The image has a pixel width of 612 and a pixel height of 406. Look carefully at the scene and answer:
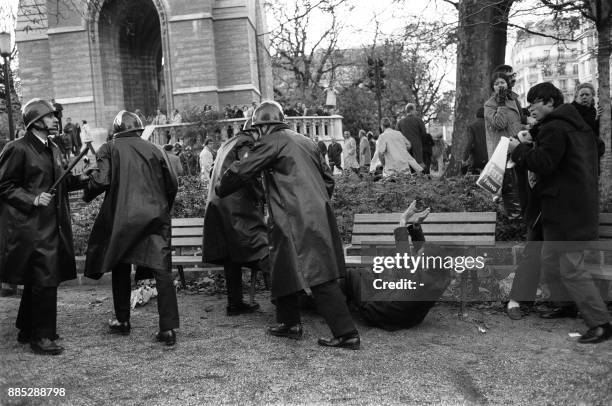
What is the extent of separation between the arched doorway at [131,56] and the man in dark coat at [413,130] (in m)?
20.2

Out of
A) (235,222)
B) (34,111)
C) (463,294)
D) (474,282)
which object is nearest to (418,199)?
(474,282)

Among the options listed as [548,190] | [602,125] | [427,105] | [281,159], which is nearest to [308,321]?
[281,159]

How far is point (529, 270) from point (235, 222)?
2740 mm

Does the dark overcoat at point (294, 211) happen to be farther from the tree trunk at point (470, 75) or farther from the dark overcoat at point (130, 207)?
the tree trunk at point (470, 75)

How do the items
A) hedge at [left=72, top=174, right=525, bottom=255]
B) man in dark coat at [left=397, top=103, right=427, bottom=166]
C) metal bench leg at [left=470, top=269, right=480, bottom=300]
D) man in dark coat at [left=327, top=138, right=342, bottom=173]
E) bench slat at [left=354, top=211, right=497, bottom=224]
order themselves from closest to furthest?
metal bench leg at [left=470, top=269, right=480, bottom=300]
bench slat at [left=354, top=211, right=497, bottom=224]
hedge at [left=72, top=174, right=525, bottom=255]
man in dark coat at [left=397, top=103, right=427, bottom=166]
man in dark coat at [left=327, top=138, right=342, bottom=173]

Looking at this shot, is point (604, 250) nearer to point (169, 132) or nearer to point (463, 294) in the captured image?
point (463, 294)

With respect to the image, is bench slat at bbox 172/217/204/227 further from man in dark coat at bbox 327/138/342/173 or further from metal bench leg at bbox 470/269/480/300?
man in dark coat at bbox 327/138/342/173

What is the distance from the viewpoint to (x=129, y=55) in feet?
109

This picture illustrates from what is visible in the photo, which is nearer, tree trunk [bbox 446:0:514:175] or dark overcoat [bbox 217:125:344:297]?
dark overcoat [bbox 217:125:344:297]

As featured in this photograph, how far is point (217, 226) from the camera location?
6180 mm

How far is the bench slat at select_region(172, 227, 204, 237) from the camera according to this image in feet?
25.4

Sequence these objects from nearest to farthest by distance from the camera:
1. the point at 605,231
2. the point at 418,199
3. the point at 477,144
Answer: the point at 605,231 < the point at 418,199 < the point at 477,144


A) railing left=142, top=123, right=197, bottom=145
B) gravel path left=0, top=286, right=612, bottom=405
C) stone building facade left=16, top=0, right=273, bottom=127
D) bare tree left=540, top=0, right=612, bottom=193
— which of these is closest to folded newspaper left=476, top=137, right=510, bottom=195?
gravel path left=0, top=286, right=612, bottom=405

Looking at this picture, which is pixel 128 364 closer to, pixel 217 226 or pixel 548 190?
pixel 217 226
